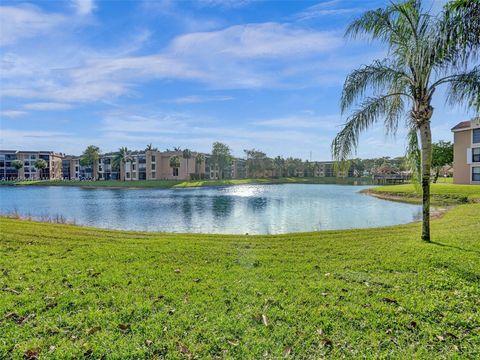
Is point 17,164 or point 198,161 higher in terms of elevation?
point 17,164

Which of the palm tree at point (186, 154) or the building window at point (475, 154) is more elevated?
the palm tree at point (186, 154)

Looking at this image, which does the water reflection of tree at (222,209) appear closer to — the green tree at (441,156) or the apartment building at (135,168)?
the green tree at (441,156)

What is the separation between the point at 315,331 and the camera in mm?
4059

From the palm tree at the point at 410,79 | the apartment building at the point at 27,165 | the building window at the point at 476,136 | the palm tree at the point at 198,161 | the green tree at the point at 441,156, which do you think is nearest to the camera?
the palm tree at the point at 410,79

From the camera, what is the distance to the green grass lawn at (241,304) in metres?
3.74

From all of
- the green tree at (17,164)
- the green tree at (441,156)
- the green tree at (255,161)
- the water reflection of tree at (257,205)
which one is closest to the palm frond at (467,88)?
the water reflection of tree at (257,205)

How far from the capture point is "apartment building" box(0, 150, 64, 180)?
10613cm

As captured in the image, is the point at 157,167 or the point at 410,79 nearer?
the point at 410,79

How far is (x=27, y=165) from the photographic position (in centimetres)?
10969

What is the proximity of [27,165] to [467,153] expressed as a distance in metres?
133

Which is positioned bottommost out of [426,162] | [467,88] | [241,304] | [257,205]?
A: [257,205]

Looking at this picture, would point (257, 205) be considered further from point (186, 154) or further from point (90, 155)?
point (90, 155)

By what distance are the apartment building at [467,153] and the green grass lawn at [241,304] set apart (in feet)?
142

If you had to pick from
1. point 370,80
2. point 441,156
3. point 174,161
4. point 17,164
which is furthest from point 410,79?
point 17,164
